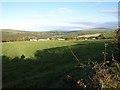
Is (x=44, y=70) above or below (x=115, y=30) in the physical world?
below

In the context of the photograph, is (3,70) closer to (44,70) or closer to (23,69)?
(23,69)

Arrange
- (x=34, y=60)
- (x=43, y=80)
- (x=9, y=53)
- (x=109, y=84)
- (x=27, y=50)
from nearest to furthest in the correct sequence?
(x=109, y=84) < (x=43, y=80) < (x=34, y=60) < (x=9, y=53) < (x=27, y=50)

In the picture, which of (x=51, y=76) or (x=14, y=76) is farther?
(x=14, y=76)

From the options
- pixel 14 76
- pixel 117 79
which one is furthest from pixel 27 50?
pixel 117 79

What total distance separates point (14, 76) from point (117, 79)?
30.0 ft

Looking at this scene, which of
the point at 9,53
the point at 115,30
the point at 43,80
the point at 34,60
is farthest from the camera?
the point at 9,53

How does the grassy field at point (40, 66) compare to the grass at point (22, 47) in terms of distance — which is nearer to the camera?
the grassy field at point (40, 66)

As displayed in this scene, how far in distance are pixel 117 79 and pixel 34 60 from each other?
501 inches

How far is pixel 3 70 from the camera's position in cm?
1767

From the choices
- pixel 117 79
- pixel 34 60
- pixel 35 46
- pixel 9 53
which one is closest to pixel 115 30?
pixel 117 79

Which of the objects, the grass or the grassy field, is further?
the grass

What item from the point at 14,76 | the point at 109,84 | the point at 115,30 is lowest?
the point at 14,76

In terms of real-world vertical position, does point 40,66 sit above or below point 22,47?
below

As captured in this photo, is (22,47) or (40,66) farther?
(22,47)
